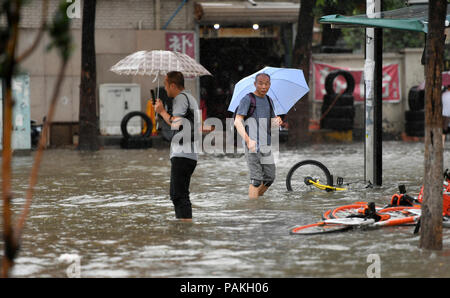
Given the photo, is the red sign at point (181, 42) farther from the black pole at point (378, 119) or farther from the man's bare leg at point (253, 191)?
the man's bare leg at point (253, 191)

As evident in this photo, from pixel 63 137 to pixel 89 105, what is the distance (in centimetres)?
291

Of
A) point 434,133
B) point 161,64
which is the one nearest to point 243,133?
point 161,64

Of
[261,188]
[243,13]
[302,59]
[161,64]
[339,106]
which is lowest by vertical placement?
[261,188]

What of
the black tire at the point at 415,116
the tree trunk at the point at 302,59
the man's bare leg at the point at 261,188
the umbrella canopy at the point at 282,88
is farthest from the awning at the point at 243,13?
the man's bare leg at the point at 261,188

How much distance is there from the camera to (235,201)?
38.8 ft

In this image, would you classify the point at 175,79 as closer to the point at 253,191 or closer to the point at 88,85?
the point at 253,191

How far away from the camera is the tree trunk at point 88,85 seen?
864 inches

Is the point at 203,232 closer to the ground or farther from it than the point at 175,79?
closer to the ground

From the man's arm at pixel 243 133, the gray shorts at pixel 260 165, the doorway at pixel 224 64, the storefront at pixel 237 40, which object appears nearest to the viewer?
the man's arm at pixel 243 133

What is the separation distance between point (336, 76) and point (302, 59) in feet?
7.97

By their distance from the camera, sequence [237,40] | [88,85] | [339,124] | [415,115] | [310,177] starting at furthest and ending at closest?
[237,40] < [415,115] < [339,124] < [88,85] < [310,177]

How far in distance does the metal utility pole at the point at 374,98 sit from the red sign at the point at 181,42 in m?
12.6

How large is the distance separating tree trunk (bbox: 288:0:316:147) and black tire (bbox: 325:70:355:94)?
5.83 ft

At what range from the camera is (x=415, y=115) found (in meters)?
24.8
